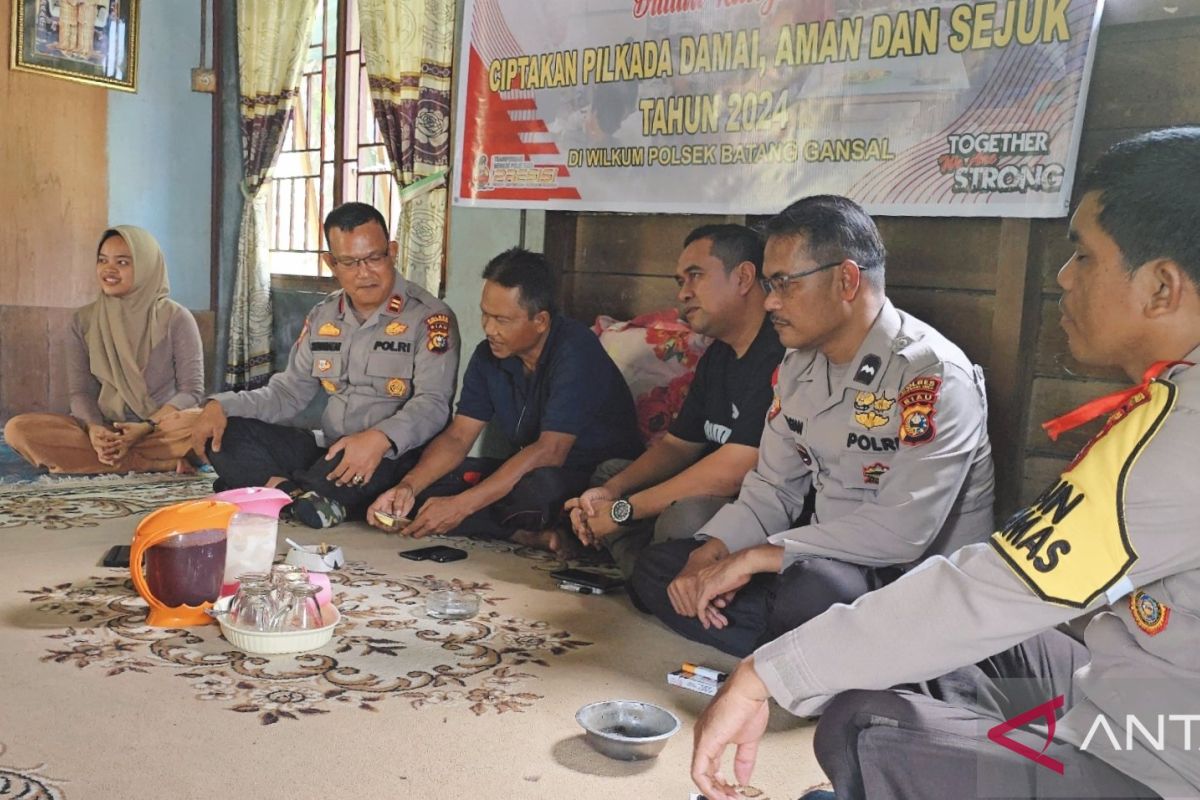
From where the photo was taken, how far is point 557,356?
3127mm

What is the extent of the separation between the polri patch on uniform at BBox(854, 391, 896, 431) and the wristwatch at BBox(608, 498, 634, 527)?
0.70 m

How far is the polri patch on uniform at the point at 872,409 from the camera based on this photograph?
82.3 inches

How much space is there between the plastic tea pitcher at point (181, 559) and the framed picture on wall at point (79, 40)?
3.75 m

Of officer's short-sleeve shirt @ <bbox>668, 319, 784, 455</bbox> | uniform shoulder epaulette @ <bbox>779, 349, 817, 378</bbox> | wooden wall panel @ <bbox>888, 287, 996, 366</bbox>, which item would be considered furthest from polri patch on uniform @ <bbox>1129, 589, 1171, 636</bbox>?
wooden wall panel @ <bbox>888, 287, 996, 366</bbox>

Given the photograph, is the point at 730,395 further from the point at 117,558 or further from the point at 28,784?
the point at 28,784

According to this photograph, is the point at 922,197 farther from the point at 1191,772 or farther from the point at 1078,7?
the point at 1191,772

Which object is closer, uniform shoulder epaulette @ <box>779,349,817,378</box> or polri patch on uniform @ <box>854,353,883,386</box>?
polri patch on uniform @ <box>854,353,883,386</box>

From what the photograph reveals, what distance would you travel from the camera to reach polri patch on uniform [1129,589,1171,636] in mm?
983

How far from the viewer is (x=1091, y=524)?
3.05 ft

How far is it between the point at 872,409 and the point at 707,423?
29.7 inches

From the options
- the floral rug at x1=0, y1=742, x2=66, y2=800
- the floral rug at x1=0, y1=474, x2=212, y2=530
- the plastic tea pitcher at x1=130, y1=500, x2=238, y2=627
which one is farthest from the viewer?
the floral rug at x1=0, y1=474, x2=212, y2=530

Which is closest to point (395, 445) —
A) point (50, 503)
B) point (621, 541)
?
point (621, 541)

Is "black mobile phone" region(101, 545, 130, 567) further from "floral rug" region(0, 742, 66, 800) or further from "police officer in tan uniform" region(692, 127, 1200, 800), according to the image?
"police officer in tan uniform" region(692, 127, 1200, 800)

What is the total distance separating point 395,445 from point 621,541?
36.0 inches
